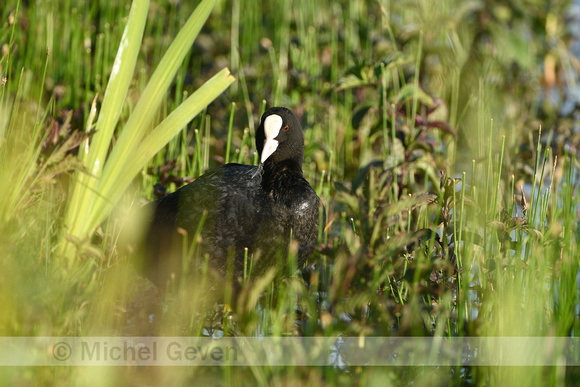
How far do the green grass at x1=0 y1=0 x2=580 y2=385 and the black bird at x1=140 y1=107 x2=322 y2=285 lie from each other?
110mm

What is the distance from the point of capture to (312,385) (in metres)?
1.84

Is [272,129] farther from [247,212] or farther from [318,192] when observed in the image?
[318,192]

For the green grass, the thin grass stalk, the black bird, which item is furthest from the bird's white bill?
the thin grass stalk

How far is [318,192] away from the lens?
368 cm

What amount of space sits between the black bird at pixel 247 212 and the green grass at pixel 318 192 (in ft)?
0.36

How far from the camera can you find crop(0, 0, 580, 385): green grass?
2039 mm

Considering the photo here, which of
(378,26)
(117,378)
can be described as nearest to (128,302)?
(117,378)

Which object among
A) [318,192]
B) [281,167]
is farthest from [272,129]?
[318,192]

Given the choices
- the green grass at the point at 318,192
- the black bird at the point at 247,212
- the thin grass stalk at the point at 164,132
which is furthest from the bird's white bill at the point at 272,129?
the thin grass stalk at the point at 164,132

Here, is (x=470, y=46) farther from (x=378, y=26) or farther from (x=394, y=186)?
(x=394, y=186)

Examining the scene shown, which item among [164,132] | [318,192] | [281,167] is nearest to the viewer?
Answer: [164,132]

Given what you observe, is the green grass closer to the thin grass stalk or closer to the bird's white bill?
the thin grass stalk

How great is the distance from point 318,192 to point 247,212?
78 centimetres

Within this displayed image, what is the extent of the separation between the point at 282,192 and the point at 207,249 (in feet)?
1.46
